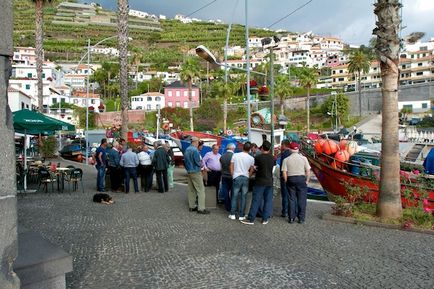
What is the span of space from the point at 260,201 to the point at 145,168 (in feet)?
21.9

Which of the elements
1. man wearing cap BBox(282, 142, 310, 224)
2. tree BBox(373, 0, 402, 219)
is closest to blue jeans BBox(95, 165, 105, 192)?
man wearing cap BBox(282, 142, 310, 224)

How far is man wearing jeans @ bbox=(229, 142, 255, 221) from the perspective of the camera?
9.80m

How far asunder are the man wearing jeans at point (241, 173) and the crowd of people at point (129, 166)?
4923 millimetres

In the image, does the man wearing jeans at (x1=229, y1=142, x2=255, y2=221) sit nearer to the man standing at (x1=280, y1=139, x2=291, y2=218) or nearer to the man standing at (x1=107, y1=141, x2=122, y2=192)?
the man standing at (x1=280, y1=139, x2=291, y2=218)

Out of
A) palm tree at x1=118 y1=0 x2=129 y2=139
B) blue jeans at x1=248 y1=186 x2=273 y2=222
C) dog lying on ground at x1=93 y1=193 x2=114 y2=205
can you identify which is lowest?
dog lying on ground at x1=93 y1=193 x2=114 y2=205

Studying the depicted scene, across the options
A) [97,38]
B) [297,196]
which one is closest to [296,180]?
[297,196]

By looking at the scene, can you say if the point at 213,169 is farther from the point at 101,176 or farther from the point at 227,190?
the point at 101,176

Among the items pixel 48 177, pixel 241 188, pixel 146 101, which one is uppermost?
pixel 146 101

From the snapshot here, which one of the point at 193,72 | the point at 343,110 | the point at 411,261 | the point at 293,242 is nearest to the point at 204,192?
the point at 293,242

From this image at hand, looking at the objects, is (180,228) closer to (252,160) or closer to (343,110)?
(252,160)

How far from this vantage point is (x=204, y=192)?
11.1 meters

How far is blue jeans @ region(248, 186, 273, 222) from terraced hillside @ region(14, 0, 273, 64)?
130280mm

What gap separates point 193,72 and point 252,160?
202 ft

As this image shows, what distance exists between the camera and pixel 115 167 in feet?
48.5
